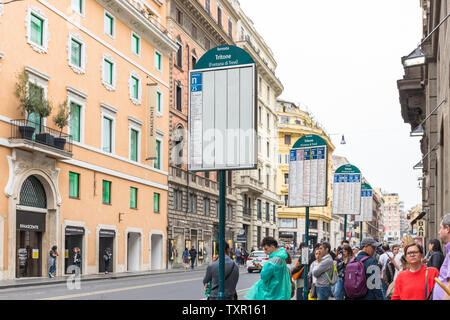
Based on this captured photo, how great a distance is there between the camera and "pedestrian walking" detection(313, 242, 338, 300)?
11609mm

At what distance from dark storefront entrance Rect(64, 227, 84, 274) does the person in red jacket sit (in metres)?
27.8

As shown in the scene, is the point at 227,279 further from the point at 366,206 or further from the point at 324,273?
the point at 366,206

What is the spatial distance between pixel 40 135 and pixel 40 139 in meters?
0.18

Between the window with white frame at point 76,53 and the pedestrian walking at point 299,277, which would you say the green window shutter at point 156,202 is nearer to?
the window with white frame at point 76,53

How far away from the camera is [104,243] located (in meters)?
36.5

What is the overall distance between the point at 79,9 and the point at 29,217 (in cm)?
1149

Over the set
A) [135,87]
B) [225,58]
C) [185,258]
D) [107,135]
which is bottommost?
[185,258]

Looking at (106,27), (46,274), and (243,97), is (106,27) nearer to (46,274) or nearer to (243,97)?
(46,274)

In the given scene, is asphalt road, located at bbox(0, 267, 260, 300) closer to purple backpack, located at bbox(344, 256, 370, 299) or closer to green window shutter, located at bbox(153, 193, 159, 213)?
purple backpack, located at bbox(344, 256, 370, 299)

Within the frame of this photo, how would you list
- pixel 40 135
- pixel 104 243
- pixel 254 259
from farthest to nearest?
pixel 254 259 → pixel 104 243 → pixel 40 135

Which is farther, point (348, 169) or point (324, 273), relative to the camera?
point (348, 169)

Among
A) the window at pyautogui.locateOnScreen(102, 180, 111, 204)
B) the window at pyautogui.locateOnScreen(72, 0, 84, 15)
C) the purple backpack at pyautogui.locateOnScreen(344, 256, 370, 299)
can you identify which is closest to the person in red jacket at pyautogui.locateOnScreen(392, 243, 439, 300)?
the purple backpack at pyautogui.locateOnScreen(344, 256, 370, 299)

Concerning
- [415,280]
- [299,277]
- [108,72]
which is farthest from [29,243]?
[415,280]

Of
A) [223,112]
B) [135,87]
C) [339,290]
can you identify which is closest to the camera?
[223,112]
